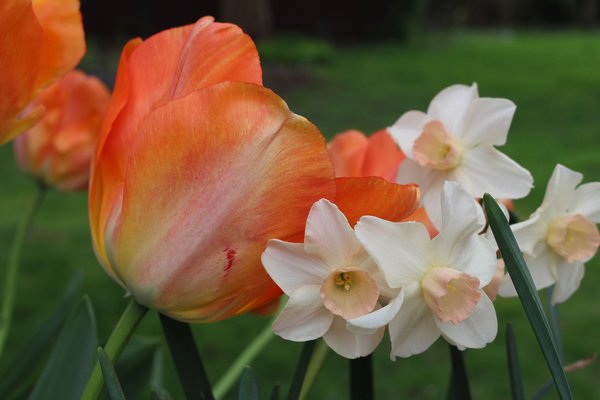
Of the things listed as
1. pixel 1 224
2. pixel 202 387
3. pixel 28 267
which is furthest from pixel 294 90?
pixel 202 387

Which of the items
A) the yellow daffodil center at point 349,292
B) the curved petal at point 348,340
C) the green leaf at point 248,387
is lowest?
the green leaf at point 248,387

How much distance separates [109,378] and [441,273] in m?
0.15

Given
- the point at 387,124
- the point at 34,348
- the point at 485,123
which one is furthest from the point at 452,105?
the point at 387,124

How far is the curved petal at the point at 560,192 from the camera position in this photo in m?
0.48

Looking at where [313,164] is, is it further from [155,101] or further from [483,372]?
[483,372]

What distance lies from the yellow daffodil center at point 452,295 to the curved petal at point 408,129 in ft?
0.42

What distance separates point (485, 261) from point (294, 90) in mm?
8181

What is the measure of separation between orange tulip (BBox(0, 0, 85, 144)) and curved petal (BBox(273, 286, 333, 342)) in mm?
195

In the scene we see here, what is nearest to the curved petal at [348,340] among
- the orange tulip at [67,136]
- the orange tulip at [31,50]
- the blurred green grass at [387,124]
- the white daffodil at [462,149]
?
the white daffodil at [462,149]

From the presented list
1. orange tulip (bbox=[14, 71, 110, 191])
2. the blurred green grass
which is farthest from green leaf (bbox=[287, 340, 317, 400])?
the blurred green grass

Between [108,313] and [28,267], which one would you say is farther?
[28,267]

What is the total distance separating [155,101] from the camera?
1.43 feet

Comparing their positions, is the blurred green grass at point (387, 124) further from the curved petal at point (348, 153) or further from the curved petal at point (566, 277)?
the curved petal at point (566, 277)

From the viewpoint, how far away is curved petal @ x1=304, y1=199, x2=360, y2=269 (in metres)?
0.37
